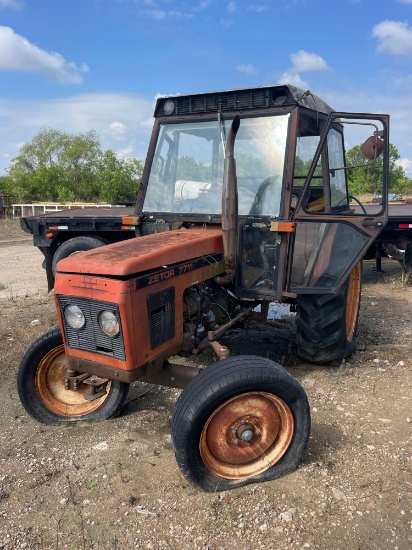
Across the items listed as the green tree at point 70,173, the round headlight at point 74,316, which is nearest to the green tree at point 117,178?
the green tree at point 70,173

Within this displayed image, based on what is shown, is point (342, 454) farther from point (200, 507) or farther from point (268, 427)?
point (200, 507)

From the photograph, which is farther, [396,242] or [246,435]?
[396,242]

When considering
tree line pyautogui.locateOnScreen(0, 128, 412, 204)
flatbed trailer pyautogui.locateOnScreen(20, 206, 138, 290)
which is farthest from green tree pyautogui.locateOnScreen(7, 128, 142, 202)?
flatbed trailer pyautogui.locateOnScreen(20, 206, 138, 290)

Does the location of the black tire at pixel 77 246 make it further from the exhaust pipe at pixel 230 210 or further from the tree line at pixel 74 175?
the tree line at pixel 74 175

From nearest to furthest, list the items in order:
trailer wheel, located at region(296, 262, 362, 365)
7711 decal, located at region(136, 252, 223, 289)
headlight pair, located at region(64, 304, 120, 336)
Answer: headlight pair, located at region(64, 304, 120, 336), 7711 decal, located at region(136, 252, 223, 289), trailer wheel, located at region(296, 262, 362, 365)

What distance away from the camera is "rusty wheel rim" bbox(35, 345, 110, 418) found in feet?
11.8

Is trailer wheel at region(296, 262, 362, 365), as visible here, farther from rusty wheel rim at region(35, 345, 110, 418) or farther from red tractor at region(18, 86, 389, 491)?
rusty wheel rim at region(35, 345, 110, 418)

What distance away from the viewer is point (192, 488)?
9.11 feet

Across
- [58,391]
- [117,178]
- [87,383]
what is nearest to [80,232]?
[58,391]

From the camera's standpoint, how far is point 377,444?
3197 millimetres

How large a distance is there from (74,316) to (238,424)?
1.20 m

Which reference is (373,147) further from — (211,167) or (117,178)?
(117,178)

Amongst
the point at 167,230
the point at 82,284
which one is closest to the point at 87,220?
the point at 167,230

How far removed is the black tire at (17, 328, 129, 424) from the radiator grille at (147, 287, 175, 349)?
0.66 meters
